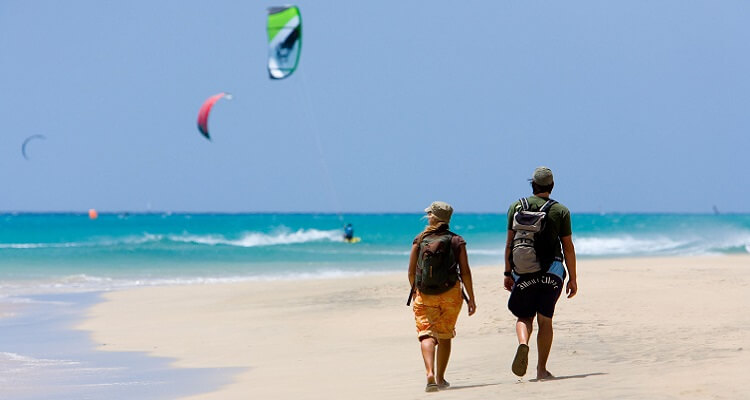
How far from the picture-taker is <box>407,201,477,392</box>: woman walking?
5879 mm

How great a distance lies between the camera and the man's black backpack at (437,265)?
587 cm

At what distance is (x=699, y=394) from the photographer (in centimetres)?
509

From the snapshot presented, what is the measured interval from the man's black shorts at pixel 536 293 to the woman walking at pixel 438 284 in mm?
281

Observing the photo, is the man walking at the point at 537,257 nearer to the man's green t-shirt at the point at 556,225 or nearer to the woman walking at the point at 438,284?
the man's green t-shirt at the point at 556,225

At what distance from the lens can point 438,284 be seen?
232 inches

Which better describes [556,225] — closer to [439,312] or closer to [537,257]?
[537,257]

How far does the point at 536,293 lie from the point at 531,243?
11.6 inches

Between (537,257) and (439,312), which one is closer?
(537,257)

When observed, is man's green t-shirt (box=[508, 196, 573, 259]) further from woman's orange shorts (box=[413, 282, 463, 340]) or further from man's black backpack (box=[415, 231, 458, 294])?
woman's orange shorts (box=[413, 282, 463, 340])

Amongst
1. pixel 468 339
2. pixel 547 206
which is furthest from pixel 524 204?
pixel 468 339

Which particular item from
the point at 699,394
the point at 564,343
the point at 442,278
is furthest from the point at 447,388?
the point at 564,343

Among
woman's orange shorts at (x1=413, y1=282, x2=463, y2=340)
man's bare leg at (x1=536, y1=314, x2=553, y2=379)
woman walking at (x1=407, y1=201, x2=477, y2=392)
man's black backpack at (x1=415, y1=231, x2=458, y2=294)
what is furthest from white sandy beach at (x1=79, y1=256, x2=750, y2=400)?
man's black backpack at (x1=415, y1=231, x2=458, y2=294)

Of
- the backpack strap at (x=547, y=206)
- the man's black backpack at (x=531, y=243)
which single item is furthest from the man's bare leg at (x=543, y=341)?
the backpack strap at (x=547, y=206)

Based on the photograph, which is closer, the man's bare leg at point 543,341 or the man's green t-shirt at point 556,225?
the man's green t-shirt at point 556,225
